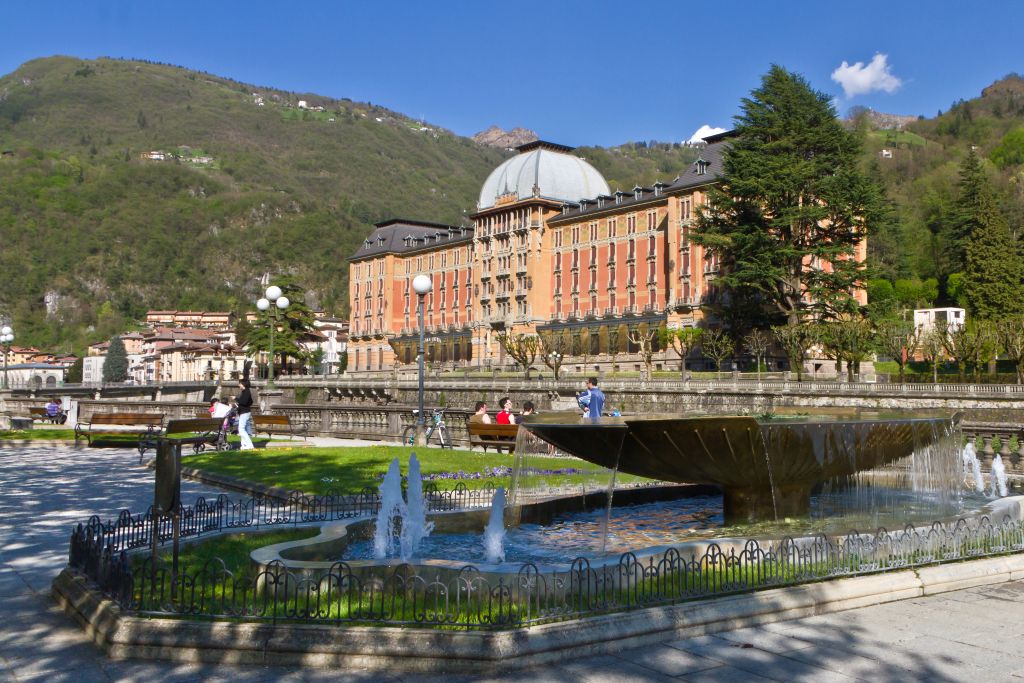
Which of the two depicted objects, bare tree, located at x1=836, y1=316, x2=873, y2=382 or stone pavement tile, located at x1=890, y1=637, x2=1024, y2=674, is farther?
bare tree, located at x1=836, y1=316, x2=873, y2=382

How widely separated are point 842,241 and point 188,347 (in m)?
95.9

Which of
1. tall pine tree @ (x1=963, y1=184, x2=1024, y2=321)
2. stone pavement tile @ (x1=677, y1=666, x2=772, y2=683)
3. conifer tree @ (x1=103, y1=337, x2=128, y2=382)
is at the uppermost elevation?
tall pine tree @ (x1=963, y1=184, x2=1024, y2=321)

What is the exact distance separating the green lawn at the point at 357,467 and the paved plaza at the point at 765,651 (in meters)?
6.21

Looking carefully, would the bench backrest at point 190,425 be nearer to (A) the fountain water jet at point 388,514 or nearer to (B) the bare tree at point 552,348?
(A) the fountain water jet at point 388,514

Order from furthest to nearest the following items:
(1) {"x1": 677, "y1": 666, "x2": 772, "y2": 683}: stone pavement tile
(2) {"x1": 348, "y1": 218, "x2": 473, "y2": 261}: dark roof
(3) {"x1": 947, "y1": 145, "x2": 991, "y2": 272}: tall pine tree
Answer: (2) {"x1": 348, "y1": 218, "x2": 473, "y2": 261}: dark roof < (3) {"x1": 947, "y1": 145, "x2": 991, "y2": 272}: tall pine tree < (1) {"x1": 677, "y1": 666, "x2": 772, "y2": 683}: stone pavement tile

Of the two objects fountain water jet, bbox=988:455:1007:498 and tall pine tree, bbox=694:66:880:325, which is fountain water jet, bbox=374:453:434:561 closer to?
fountain water jet, bbox=988:455:1007:498

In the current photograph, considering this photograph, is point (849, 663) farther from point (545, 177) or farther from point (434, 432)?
point (545, 177)

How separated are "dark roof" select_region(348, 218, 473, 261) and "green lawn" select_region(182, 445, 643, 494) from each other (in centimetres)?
7518

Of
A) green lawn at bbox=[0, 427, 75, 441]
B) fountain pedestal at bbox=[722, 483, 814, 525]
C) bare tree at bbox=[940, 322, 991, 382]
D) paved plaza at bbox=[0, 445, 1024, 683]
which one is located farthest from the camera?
bare tree at bbox=[940, 322, 991, 382]

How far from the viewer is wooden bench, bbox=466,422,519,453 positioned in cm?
1982

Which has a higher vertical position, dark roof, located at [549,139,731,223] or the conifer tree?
dark roof, located at [549,139,731,223]

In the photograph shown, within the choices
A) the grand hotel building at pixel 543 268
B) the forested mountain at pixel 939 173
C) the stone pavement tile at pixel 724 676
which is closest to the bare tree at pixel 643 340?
the grand hotel building at pixel 543 268

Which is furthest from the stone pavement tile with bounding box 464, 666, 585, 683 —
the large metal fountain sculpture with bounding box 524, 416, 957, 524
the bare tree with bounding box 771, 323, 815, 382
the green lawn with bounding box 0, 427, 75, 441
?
the bare tree with bounding box 771, 323, 815, 382

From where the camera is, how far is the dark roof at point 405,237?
95750 millimetres
